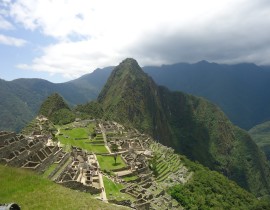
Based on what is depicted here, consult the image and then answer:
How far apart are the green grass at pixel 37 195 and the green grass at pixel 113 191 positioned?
15009 millimetres

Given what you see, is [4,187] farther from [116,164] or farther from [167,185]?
[167,185]

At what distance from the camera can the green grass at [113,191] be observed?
141 ft

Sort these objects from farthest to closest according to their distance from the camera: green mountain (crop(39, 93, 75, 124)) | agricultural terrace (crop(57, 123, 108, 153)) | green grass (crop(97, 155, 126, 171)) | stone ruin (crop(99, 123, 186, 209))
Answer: green mountain (crop(39, 93, 75, 124)) < agricultural terrace (crop(57, 123, 108, 153)) < green grass (crop(97, 155, 126, 171)) < stone ruin (crop(99, 123, 186, 209))

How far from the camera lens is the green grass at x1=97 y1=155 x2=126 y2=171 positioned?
195ft

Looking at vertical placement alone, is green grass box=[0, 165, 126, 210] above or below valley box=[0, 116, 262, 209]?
above

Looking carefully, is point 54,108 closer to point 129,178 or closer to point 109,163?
point 109,163

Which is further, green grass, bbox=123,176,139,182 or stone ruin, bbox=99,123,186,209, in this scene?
green grass, bbox=123,176,139,182

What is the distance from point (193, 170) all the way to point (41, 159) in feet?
189

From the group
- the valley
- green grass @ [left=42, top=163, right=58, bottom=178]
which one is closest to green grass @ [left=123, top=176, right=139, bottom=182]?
the valley

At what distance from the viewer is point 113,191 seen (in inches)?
1796

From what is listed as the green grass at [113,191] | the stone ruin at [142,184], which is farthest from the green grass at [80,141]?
the green grass at [113,191]

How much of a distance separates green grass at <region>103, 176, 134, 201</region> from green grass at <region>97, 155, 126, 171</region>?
844 cm

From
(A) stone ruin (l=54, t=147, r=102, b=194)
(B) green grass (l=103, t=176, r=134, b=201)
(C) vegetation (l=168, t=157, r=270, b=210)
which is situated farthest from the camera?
(C) vegetation (l=168, t=157, r=270, b=210)

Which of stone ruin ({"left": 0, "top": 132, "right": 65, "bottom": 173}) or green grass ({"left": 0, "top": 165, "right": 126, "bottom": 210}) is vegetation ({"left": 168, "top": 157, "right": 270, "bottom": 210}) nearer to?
stone ruin ({"left": 0, "top": 132, "right": 65, "bottom": 173})
